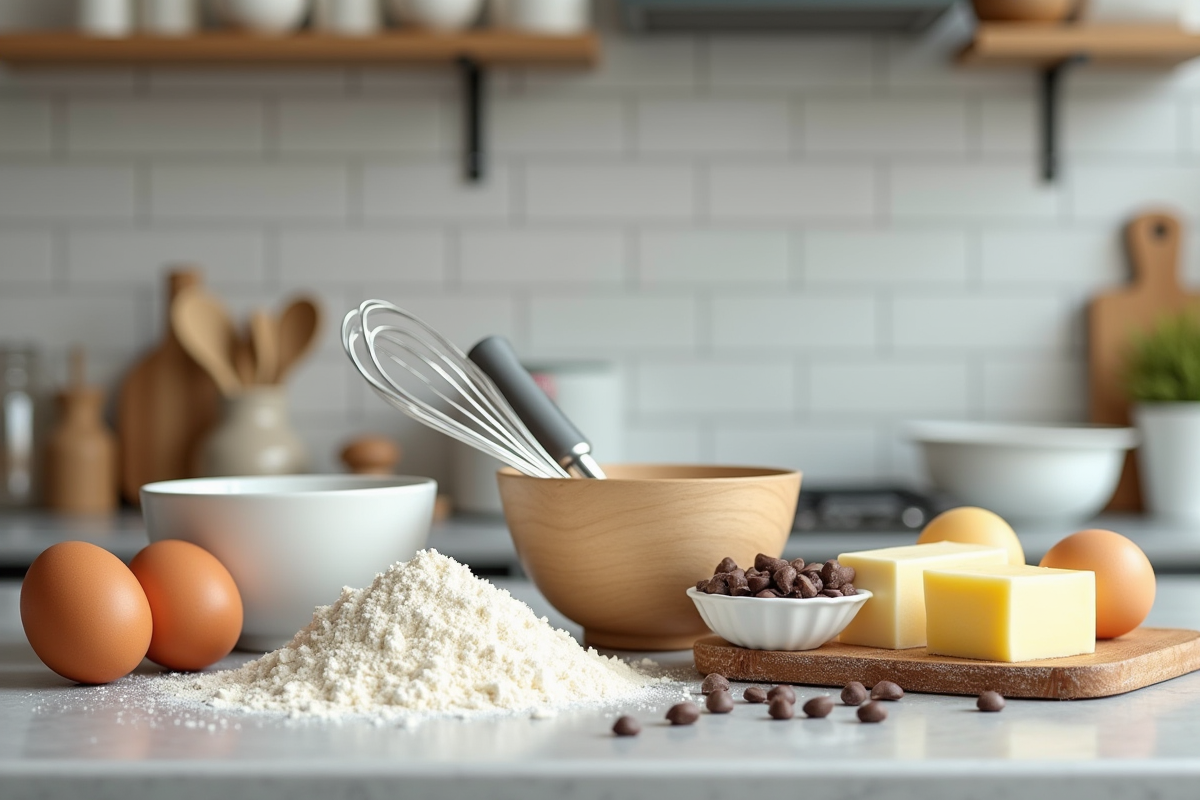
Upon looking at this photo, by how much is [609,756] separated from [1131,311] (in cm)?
188

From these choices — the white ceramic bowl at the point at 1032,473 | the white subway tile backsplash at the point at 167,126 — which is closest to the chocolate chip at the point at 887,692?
the white ceramic bowl at the point at 1032,473

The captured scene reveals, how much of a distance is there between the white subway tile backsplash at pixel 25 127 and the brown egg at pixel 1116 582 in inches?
77.1

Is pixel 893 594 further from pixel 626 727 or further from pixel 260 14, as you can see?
pixel 260 14

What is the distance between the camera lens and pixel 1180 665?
853 mm

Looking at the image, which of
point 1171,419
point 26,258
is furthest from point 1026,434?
point 26,258

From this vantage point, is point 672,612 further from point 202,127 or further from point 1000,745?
point 202,127

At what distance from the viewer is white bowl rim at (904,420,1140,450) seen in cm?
187

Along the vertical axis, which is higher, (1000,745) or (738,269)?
(738,269)

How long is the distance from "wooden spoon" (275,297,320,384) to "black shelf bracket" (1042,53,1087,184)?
4.12 feet

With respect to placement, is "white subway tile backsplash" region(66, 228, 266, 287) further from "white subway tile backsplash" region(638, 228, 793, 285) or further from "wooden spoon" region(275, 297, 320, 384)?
"white subway tile backsplash" region(638, 228, 793, 285)

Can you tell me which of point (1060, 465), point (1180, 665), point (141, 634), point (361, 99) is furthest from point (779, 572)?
point (361, 99)

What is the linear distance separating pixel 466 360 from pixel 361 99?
4.66 ft

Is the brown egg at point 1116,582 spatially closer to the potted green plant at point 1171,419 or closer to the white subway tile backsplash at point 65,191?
the potted green plant at point 1171,419

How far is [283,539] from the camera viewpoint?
92 centimetres
